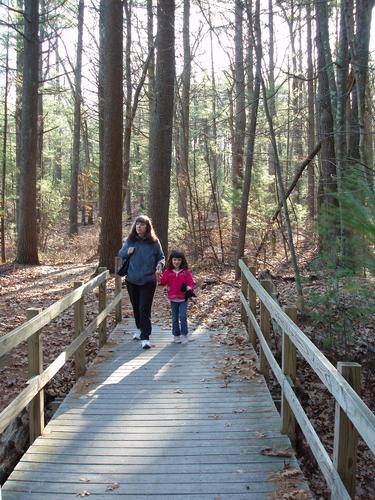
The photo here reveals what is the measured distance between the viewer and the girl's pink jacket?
25.9ft

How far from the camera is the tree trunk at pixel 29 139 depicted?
54.1ft

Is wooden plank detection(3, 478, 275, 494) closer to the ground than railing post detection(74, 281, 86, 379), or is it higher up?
closer to the ground

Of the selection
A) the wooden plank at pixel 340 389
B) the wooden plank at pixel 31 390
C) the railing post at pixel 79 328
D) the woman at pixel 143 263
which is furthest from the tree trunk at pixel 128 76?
the wooden plank at pixel 340 389

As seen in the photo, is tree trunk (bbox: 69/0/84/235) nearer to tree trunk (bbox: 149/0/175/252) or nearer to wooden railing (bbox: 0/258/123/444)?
tree trunk (bbox: 149/0/175/252)

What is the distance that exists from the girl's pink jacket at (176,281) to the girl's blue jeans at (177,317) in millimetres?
164

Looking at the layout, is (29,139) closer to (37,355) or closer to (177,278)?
(177,278)

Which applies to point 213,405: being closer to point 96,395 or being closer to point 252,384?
point 252,384

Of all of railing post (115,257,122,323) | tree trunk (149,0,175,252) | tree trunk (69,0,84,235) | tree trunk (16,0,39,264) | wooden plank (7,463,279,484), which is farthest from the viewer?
tree trunk (69,0,84,235)

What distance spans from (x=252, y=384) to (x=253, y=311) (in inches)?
65.8

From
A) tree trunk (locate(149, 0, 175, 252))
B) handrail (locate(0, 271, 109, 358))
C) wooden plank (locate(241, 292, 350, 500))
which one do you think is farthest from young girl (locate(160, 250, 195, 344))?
tree trunk (locate(149, 0, 175, 252))

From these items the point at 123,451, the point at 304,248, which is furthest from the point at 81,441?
the point at 304,248

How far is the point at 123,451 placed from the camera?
4555 mm

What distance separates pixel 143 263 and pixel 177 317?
1.21m

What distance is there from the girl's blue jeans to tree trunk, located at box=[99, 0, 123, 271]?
5.09m
